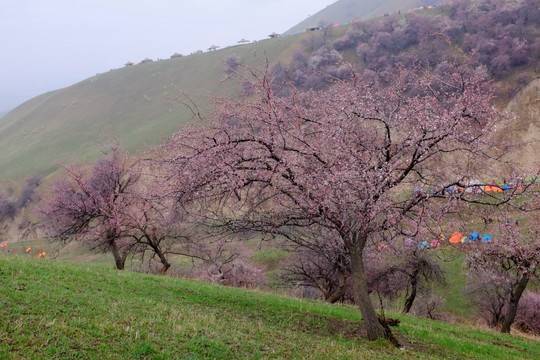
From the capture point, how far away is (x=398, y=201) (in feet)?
33.5

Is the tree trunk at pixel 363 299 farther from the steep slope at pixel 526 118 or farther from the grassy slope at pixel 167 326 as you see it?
the steep slope at pixel 526 118

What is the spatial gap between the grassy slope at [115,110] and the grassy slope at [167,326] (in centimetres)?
7186

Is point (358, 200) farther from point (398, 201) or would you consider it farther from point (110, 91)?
point (110, 91)

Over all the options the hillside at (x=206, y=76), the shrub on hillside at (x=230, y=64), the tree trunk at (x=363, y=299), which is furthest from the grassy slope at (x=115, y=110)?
the tree trunk at (x=363, y=299)

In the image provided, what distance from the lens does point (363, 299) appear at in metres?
10.5

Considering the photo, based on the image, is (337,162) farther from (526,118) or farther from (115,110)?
(115,110)

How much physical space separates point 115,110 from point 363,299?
11290 cm

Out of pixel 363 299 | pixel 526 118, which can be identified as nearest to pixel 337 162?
pixel 363 299

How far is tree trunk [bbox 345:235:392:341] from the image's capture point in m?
10.5

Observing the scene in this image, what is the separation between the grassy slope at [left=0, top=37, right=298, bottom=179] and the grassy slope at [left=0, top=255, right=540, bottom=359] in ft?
236

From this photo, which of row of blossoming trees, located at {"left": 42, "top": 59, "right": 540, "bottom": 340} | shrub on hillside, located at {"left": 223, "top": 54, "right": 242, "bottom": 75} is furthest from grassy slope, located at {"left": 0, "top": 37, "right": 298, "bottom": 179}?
row of blossoming trees, located at {"left": 42, "top": 59, "right": 540, "bottom": 340}

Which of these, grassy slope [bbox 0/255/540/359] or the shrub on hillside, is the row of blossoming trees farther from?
grassy slope [bbox 0/255/540/359]

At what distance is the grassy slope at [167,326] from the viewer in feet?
21.7

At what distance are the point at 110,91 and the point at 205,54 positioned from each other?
33763mm
